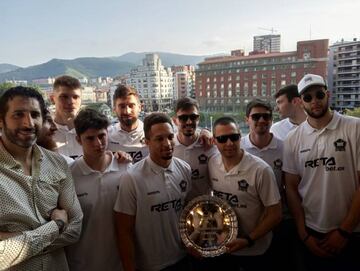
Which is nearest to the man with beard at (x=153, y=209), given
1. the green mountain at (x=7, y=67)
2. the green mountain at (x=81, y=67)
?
the green mountain at (x=81, y=67)

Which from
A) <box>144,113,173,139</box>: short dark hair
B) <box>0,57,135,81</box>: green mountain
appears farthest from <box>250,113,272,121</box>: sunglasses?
<box>0,57,135,81</box>: green mountain

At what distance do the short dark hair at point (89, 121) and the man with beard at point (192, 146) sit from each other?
0.58m

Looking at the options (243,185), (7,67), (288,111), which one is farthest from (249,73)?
(7,67)

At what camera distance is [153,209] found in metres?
1.61

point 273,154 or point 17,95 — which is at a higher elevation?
point 17,95

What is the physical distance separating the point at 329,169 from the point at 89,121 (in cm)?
140

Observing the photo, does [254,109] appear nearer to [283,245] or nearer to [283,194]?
[283,194]

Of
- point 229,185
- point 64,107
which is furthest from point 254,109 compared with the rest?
point 64,107

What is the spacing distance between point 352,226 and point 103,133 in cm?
152

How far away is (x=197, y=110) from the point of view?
2.16 m

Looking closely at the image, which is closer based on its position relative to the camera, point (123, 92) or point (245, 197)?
point (245, 197)

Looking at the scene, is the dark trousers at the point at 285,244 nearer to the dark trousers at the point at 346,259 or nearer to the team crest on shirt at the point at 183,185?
the dark trousers at the point at 346,259

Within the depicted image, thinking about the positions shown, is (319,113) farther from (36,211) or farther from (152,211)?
(36,211)

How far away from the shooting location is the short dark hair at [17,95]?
1.34 metres
